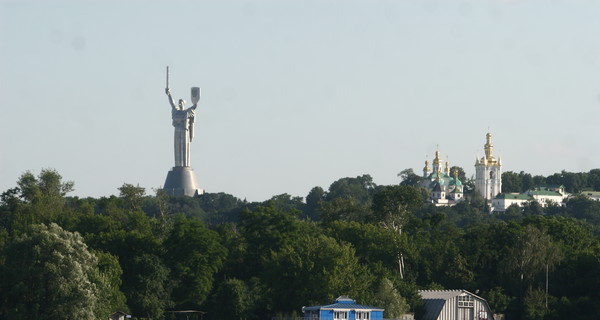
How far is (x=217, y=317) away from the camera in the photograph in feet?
256

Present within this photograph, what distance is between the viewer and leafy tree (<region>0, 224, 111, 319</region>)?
65.6 m

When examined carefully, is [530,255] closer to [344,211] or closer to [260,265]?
[260,265]

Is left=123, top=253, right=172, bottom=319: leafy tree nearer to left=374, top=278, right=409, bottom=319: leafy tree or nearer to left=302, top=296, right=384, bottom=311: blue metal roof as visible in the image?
left=302, top=296, right=384, bottom=311: blue metal roof

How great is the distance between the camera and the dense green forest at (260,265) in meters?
67.4

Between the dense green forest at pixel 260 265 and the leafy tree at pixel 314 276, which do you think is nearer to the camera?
the dense green forest at pixel 260 265

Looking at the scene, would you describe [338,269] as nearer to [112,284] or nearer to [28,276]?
[112,284]

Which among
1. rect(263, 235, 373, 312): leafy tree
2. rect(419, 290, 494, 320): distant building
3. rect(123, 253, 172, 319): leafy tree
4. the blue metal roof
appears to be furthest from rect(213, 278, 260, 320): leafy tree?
rect(419, 290, 494, 320): distant building

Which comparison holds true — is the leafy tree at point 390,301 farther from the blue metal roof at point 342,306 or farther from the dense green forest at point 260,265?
the blue metal roof at point 342,306

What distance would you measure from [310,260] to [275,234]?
1103 centimetres

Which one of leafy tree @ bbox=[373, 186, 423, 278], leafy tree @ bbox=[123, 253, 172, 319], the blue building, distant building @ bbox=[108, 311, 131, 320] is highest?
leafy tree @ bbox=[373, 186, 423, 278]

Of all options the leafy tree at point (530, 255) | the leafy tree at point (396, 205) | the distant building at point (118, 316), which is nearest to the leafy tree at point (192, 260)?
the distant building at point (118, 316)

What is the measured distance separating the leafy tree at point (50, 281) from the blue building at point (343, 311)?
33.2 ft

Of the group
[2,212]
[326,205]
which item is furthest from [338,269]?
[326,205]

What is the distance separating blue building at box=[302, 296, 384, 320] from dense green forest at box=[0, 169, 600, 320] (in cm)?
240
